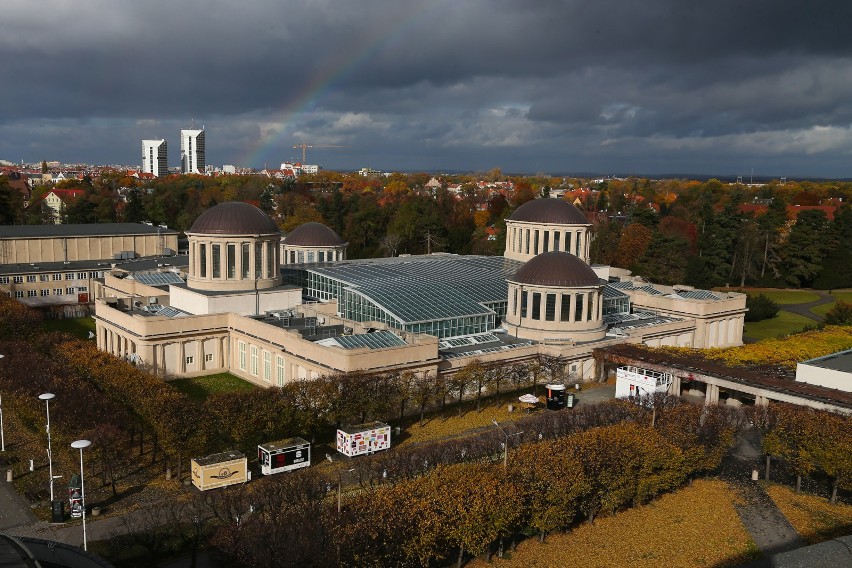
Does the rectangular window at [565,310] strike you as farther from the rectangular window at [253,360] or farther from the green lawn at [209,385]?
the green lawn at [209,385]

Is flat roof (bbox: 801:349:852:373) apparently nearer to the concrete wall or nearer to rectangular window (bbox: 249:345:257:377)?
rectangular window (bbox: 249:345:257:377)

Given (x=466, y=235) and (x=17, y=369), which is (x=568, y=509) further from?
(x=466, y=235)

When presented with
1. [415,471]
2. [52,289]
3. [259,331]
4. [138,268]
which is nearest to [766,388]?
[415,471]

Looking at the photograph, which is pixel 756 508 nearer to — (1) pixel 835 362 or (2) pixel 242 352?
(1) pixel 835 362

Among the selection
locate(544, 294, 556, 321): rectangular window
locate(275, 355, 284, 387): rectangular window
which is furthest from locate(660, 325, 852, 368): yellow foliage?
locate(275, 355, 284, 387): rectangular window

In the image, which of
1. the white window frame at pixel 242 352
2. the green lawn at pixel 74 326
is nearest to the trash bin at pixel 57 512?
the white window frame at pixel 242 352

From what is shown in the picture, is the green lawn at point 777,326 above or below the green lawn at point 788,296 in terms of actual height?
below

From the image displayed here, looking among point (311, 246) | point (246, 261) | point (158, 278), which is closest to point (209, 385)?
point (246, 261)

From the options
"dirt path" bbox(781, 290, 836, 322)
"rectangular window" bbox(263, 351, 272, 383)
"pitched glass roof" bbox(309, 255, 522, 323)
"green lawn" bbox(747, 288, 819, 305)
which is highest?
"pitched glass roof" bbox(309, 255, 522, 323)
